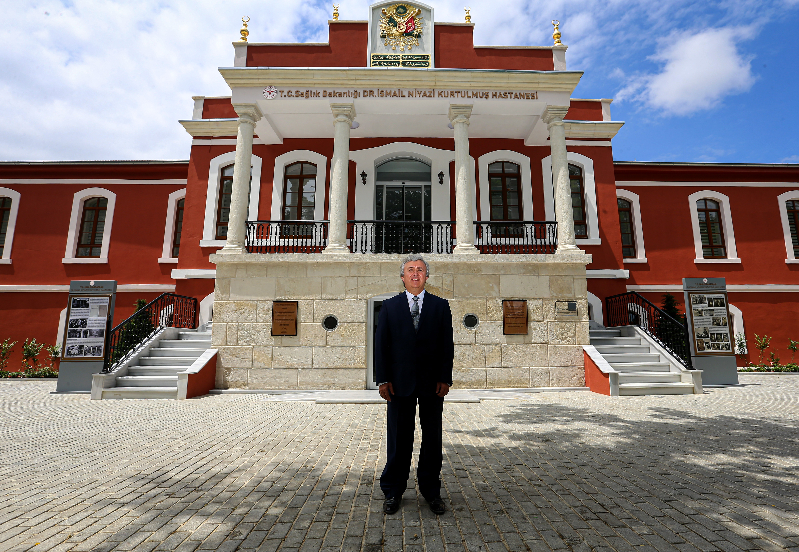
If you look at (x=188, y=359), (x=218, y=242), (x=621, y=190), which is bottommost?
(x=188, y=359)

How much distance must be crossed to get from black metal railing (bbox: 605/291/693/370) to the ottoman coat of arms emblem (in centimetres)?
902

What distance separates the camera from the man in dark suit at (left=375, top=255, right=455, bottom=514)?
9.67ft

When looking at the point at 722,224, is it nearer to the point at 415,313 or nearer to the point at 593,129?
the point at 593,129

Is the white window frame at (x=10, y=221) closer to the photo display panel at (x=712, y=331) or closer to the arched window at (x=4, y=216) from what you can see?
the arched window at (x=4, y=216)

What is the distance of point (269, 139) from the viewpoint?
1277 centimetres

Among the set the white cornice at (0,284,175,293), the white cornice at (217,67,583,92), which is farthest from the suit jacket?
the white cornice at (0,284,175,293)

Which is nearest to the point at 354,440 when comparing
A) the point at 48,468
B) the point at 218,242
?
the point at 48,468

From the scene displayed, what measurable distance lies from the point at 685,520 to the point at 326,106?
1079 cm

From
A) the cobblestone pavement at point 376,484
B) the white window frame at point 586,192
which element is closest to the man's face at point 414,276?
the cobblestone pavement at point 376,484

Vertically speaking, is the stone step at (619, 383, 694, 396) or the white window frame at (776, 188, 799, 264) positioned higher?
the white window frame at (776, 188, 799, 264)

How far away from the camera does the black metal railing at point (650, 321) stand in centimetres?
958

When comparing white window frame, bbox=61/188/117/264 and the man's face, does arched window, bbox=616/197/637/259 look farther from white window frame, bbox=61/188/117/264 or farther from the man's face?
white window frame, bbox=61/188/117/264

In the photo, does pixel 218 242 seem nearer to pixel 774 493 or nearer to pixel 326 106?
pixel 326 106

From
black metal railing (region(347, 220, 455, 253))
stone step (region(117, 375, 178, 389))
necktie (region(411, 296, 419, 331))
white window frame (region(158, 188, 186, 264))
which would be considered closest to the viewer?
necktie (region(411, 296, 419, 331))
